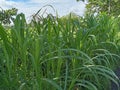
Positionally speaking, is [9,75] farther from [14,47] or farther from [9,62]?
[14,47]

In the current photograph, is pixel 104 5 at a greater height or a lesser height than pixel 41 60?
greater

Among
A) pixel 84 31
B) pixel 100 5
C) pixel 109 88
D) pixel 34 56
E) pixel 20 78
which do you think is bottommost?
pixel 109 88

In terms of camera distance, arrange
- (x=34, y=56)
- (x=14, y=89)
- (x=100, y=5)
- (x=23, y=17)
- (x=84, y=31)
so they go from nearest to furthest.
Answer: (x=34, y=56) < (x=14, y=89) < (x=23, y=17) < (x=84, y=31) < (x=100, y=5)

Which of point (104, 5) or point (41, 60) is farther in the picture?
point (104, 5)

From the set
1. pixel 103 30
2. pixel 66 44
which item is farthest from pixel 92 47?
pixel 103 30

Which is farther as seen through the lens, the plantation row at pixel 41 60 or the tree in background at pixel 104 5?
the tree in background at pixel 104 5

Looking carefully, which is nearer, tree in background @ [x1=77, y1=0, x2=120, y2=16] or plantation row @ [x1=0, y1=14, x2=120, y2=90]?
plantation row @ [x1=0, y1=14, x2=120, y2=90]

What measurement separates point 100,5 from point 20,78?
33.1 meters

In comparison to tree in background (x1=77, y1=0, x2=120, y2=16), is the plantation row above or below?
below

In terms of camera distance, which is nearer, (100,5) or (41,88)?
(41,88)

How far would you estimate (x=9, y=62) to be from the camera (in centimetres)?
201

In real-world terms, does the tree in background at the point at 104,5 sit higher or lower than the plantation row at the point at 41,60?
higher

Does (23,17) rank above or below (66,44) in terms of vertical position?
above

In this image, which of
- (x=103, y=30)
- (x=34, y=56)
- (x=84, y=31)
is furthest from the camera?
(x=103, y=30)
